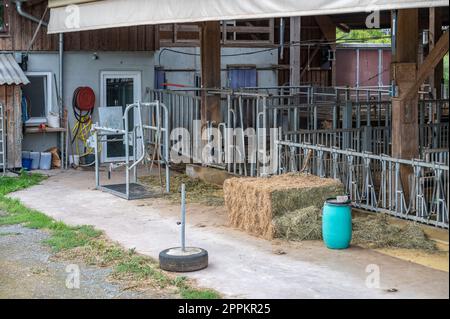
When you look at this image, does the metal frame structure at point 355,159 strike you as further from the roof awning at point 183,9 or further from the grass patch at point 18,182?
the grass patch at point 18,182

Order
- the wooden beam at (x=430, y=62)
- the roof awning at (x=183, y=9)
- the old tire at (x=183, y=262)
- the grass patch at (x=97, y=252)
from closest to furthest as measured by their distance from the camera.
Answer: the grass patch at (x=97, y=252) → the roof awning at (x=183, y=9) → the old tire at (x=183, y=262) → the wooden beam at (x=430, y=62)

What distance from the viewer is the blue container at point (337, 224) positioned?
8539mm

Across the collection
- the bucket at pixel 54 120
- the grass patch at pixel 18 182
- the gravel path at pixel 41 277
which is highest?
the bucket at pixel 54 120

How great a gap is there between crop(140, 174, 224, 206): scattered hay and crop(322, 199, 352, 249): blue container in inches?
132

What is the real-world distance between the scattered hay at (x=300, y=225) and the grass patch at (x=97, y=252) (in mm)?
1740

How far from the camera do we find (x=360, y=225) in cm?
935

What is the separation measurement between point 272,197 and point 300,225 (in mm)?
470

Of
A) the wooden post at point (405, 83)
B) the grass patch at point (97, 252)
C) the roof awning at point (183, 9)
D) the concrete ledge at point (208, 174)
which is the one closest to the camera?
the grass patch at point (97, 252)

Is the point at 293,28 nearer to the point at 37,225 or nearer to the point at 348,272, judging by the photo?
the point at 37,225

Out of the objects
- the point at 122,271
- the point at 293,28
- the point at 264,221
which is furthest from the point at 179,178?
the point at 293,28

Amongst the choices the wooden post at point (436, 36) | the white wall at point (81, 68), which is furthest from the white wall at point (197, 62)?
the wooden post at point (436, 36)

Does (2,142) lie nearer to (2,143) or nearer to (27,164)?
(2,143)

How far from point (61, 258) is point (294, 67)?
12456 mm

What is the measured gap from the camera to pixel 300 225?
917 cm
